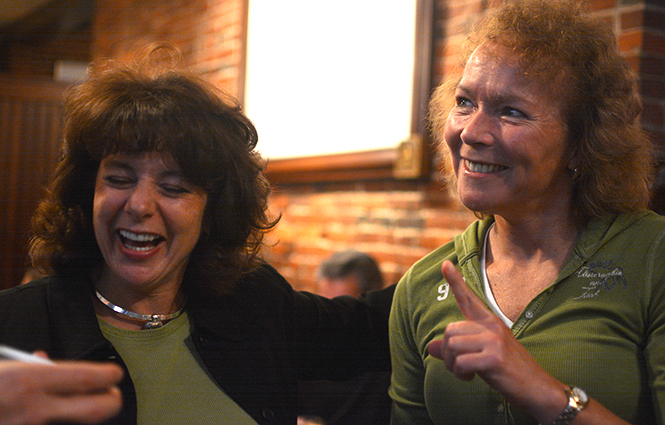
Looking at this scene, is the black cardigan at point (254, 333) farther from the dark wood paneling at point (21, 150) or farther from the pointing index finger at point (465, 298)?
the dark wood paneling at point (21, 150)

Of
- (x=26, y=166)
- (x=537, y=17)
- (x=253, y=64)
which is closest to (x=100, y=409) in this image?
(x=537, y=17)

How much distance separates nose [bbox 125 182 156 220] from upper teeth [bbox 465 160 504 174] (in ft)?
2.36

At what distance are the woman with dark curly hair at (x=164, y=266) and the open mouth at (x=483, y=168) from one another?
594mm

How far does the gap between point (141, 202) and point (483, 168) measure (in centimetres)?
76

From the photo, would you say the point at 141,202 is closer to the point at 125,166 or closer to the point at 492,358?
the point at 125,166

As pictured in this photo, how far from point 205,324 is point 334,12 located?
2391mm

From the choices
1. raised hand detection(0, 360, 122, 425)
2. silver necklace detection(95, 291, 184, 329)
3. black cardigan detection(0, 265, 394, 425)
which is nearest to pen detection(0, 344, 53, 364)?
raised hand detection(0, 360, 122, 425)

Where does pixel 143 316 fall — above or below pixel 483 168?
below

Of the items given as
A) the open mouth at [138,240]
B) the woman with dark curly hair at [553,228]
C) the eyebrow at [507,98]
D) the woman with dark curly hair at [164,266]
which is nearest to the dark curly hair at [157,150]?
the woman with dark curly hair at [164,266]

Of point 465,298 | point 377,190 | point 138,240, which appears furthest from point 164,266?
point 377,190

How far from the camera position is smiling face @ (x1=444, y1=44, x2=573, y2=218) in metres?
1.36

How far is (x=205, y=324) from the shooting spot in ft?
5.12

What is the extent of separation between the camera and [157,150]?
1.48 metres

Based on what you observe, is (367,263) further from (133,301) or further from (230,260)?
(133,301)
